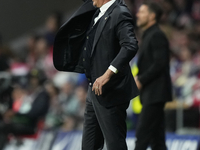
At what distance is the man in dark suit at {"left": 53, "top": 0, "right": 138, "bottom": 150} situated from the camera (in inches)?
168

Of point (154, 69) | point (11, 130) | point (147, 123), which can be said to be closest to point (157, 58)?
point (154, 69)

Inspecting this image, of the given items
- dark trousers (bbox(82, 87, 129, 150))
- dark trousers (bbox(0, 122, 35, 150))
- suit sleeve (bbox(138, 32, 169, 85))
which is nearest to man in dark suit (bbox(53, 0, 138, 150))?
dark trousers (bbox(82, 87, 129, 150))

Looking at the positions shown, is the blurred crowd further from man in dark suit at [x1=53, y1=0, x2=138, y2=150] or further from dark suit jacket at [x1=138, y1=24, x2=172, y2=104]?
man in dark suit at [x1=53, y1=0, x2=138, y2=150]

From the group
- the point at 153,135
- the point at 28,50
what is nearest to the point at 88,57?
the point at 153,135

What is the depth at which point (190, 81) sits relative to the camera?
9055mm

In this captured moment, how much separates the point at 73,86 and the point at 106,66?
6.36 m

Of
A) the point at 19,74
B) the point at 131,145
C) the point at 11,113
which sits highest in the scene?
the point at 19,74

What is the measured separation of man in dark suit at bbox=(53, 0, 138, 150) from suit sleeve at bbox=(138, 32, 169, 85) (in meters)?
1.23

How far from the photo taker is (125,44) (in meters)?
4.24

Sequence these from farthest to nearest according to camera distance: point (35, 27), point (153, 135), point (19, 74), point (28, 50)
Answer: point (35, 27) → point (28, 50) → point (19, 74) → point (153, 135)

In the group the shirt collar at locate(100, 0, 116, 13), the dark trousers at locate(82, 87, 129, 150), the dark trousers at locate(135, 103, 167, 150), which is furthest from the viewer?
the dark trousers at locate(135, 103, 167, 150)

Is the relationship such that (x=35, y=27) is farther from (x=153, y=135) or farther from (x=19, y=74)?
Answer: (x=153, y=135)

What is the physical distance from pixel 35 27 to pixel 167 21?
17.1 feet

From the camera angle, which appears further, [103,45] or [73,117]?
[73,117]
